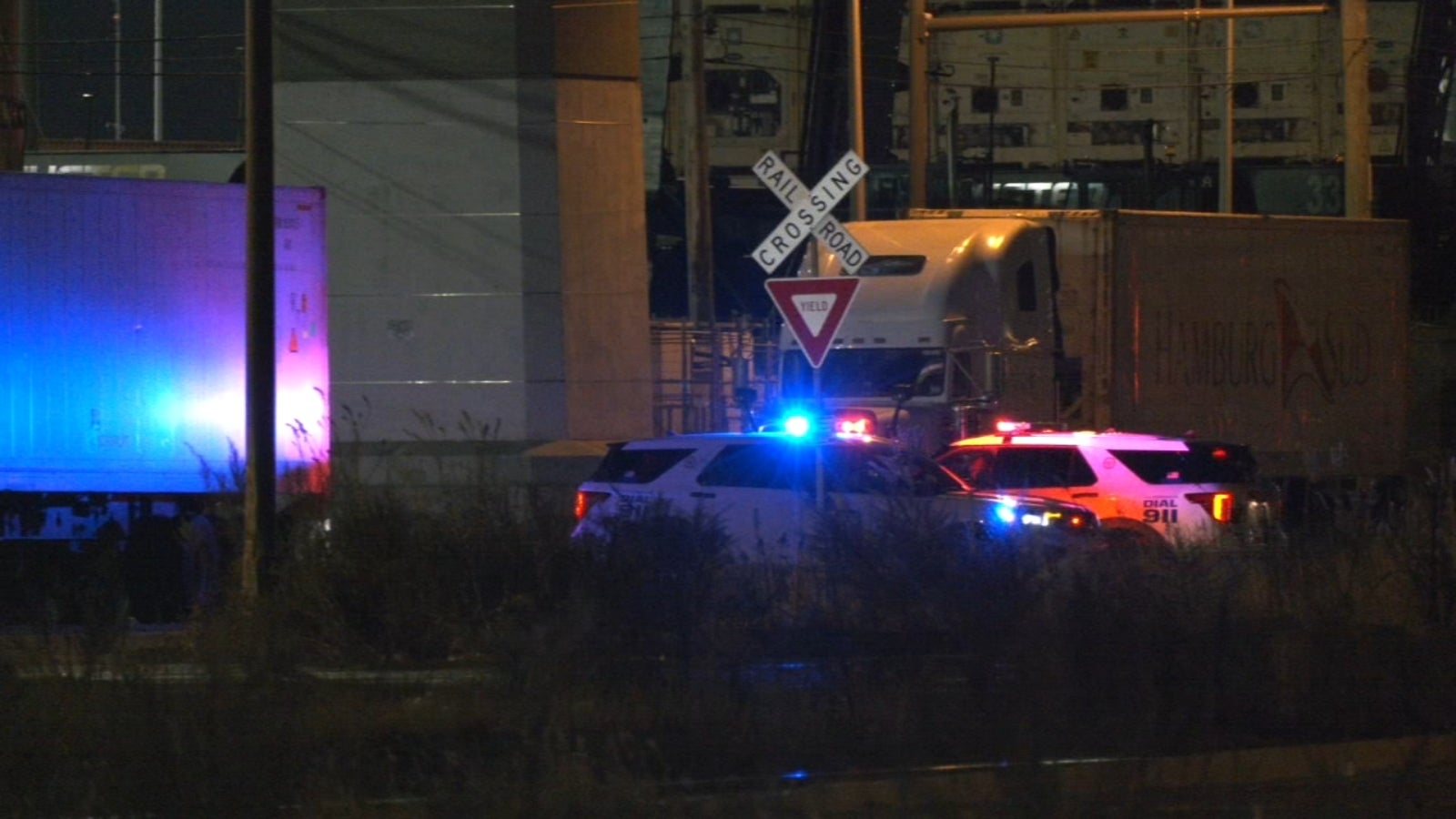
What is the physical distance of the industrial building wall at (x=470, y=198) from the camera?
2008 centimetres

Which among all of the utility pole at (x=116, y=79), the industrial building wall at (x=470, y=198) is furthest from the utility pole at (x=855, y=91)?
the utility pole at (x=116, y=79)

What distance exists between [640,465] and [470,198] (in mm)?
7501

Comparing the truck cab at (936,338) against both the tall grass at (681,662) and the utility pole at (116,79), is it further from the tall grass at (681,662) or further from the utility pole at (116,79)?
the utility pole at (116,79)

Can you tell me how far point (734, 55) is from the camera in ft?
243

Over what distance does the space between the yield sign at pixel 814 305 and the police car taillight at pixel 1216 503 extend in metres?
4.69

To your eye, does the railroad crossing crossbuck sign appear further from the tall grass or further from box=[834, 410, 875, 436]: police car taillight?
box=[834, 410, 875, 436]: police car taillight

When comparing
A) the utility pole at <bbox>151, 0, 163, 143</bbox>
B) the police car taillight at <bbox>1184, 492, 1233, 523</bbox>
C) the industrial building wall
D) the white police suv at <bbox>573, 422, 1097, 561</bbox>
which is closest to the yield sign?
the white police suv at <bbox>573, 422, 1097, 561</bbox>

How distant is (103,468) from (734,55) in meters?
62.5

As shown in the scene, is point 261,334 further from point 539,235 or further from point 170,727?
point 539,235

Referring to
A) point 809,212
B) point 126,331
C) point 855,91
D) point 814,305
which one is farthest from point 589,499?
point 855,91

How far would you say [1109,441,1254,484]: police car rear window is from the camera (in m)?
15.4

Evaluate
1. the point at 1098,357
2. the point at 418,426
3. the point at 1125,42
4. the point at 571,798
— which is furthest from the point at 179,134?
the point at 1125,42

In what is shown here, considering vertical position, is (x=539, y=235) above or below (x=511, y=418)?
above

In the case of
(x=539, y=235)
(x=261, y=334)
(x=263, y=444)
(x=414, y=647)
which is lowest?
(x=414, y=647)
